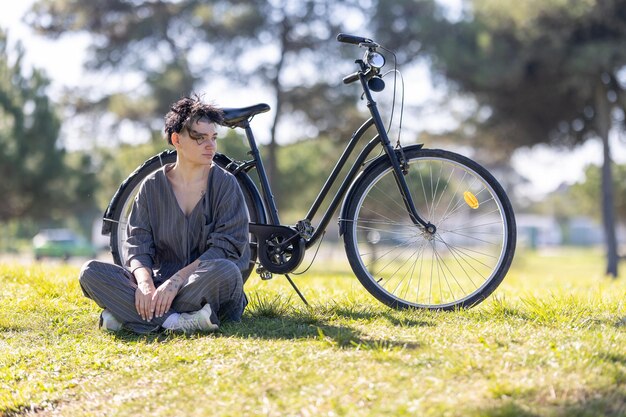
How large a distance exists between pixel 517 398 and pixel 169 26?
60.7 feet

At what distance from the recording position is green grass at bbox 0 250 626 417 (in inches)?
101

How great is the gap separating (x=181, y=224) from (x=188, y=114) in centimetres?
57

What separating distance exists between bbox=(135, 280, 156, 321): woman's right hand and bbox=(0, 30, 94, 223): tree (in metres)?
18.5

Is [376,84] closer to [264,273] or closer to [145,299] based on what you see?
[264,273]

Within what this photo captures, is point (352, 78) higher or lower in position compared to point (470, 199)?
higher

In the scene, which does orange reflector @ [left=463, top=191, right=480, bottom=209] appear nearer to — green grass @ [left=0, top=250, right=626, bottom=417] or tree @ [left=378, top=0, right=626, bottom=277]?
green grass @ [left=0, top=250, right=626, bottom=417]

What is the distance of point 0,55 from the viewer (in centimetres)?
2138

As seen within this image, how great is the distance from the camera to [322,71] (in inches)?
736

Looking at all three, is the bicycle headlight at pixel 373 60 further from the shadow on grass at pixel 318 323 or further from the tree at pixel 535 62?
the tree at pixel 535 62

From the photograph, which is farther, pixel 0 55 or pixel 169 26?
pixel 0 55

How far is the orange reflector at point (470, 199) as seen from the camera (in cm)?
402

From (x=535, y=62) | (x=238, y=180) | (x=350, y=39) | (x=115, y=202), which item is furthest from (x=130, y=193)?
(x=535, y=62)

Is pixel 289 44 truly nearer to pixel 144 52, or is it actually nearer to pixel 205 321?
pixel 144 52

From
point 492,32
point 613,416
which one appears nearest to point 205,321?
point 613,416
